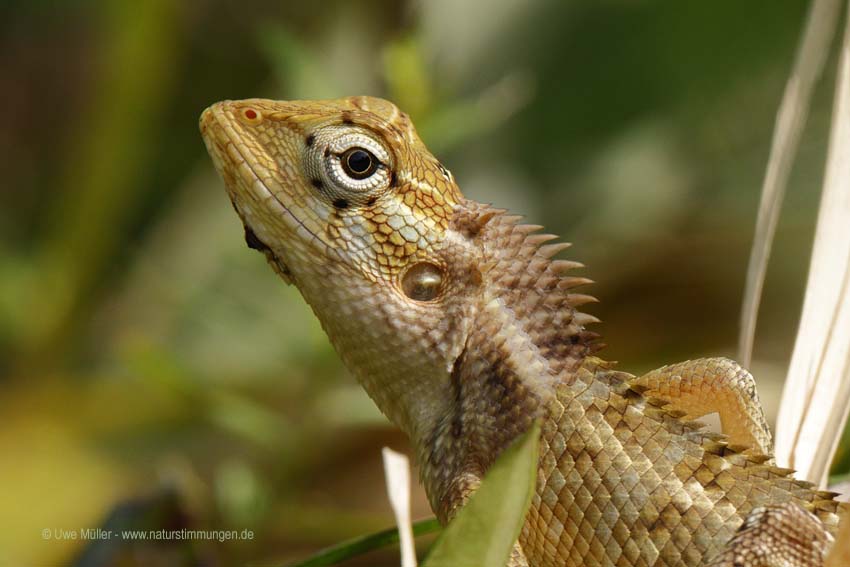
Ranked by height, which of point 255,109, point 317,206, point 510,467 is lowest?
point 510,467

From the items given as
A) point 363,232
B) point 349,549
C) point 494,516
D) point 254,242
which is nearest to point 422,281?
point 363,232

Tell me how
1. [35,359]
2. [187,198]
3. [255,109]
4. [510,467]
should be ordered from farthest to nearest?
[187,198]
[35,359]
[255,109]
[510,467]

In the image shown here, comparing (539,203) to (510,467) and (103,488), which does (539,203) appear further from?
(510,467)

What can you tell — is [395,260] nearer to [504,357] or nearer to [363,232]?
[363,232]

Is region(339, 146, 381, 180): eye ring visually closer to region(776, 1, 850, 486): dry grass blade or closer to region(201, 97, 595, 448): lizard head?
region(201, 97, 595, 448): lizard head

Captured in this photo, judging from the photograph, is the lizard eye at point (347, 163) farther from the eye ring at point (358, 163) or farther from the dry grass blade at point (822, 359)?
the dry grass blade at point (822, 359)

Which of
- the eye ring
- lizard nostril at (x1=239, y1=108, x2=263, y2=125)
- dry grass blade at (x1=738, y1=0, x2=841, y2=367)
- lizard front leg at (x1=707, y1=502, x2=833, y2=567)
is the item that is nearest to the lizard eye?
Result: the eye ring

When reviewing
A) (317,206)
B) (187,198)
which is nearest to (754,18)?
(187,198)
